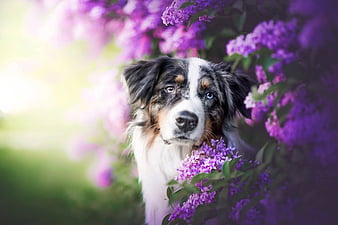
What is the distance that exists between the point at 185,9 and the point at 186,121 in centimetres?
52

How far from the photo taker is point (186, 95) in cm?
227

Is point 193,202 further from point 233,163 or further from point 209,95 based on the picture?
point 209,95

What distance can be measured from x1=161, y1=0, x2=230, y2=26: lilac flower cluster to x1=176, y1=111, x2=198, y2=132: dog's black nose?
45cm

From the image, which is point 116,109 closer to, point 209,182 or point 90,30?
point 90,30

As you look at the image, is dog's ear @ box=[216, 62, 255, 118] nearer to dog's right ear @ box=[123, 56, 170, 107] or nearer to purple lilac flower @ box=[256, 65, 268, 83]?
purple lilac flower @ box=[256, 65, 268, 83]

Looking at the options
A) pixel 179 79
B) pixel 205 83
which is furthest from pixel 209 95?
pixel 179 79

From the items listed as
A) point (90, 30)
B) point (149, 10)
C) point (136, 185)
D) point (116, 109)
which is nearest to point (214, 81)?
point (149, 10)

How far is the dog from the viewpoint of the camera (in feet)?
7.30

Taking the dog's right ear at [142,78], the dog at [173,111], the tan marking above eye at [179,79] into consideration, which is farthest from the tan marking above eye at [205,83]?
the dog's right ear at [142,78]

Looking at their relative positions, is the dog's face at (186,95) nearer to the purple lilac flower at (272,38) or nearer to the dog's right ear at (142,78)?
the dog's right ear at (142,78)

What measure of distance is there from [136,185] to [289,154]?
1.51 meters

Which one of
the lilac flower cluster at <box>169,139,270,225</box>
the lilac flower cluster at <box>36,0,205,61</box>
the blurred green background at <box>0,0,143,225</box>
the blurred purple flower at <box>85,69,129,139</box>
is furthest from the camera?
the blurred green background at <box>0,0,143,225</box>

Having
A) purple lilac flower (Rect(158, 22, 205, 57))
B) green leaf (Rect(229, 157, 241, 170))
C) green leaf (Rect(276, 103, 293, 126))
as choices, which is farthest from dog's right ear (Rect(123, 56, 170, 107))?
green leaf (Rect(276, 103, 293, 126))

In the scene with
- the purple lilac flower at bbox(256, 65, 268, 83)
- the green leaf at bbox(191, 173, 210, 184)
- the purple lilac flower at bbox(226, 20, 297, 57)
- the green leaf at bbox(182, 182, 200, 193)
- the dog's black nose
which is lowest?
the green leaf at bbox(182, 182, 200, 193)
